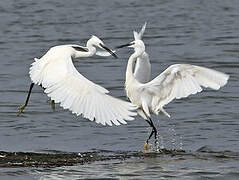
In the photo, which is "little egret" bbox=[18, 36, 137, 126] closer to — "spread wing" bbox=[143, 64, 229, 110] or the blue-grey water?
the blue-grey water

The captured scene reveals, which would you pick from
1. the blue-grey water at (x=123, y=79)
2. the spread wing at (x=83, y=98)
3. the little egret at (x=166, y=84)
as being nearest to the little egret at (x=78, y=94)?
the spread wing at (x=83, y=98)

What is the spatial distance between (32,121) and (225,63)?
6.51 metres

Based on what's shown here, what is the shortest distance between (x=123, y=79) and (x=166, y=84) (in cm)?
631

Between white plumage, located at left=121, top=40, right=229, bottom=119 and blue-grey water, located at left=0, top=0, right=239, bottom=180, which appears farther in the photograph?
white plumage, located at left=121, top=40, right=229, bottom=119

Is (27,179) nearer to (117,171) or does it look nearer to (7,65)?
(117,171)

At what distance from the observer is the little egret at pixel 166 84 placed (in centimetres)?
1159

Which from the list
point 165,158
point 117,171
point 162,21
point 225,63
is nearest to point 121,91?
point 225,63

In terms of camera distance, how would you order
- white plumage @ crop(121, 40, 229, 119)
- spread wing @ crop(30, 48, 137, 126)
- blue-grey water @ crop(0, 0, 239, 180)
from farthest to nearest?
white plumage @ crop(121, 40, 229, 119), blue-grey water @ crop(0, 0, 239, 180), spread wing @ crop(30, 48, 137, 126)

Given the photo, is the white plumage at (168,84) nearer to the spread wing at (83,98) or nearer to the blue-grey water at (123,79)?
the blue-grey water at (123,79)

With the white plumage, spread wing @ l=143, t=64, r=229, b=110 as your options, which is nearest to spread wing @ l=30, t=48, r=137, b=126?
the white plumage

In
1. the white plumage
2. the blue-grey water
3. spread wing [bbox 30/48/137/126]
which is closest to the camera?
spread wing [bbox 30/48/137/126]

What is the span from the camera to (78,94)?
36.4 feet

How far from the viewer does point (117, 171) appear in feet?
36.1

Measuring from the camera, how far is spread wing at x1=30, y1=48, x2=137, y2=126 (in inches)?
424
